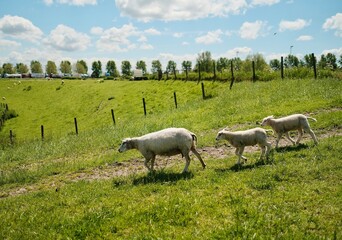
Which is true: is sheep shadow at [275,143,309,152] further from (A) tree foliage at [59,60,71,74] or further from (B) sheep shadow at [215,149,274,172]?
(A) tree foliage at [59,60,71,74]

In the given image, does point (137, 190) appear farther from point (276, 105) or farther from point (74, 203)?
point (276, 105)

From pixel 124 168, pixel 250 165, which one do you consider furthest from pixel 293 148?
pixel 124 168

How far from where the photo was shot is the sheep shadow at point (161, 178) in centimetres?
1148

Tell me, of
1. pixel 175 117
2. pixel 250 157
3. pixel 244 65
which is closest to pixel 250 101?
pixel 175 117

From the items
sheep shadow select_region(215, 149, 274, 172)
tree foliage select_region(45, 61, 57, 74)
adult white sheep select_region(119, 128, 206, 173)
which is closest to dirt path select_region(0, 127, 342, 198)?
adult white sheep select_region(119, 128, 206, 173)

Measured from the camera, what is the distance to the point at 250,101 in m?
26.7

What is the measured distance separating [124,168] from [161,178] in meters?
4.05

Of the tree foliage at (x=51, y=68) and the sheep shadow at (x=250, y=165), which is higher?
the tree foliage at (x=51, y=68)

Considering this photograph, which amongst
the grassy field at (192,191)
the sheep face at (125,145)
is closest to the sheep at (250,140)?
the grassy field at (192,191)

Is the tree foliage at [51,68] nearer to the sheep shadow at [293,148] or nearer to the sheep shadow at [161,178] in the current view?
the sheep shadow at [161,178]

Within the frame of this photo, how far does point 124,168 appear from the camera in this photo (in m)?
15.4

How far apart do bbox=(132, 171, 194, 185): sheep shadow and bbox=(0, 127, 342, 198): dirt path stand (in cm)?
157

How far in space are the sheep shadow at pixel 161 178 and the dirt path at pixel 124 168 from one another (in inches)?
61.7

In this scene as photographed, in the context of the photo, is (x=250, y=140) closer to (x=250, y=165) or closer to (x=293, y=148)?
(x=250, y=165)
